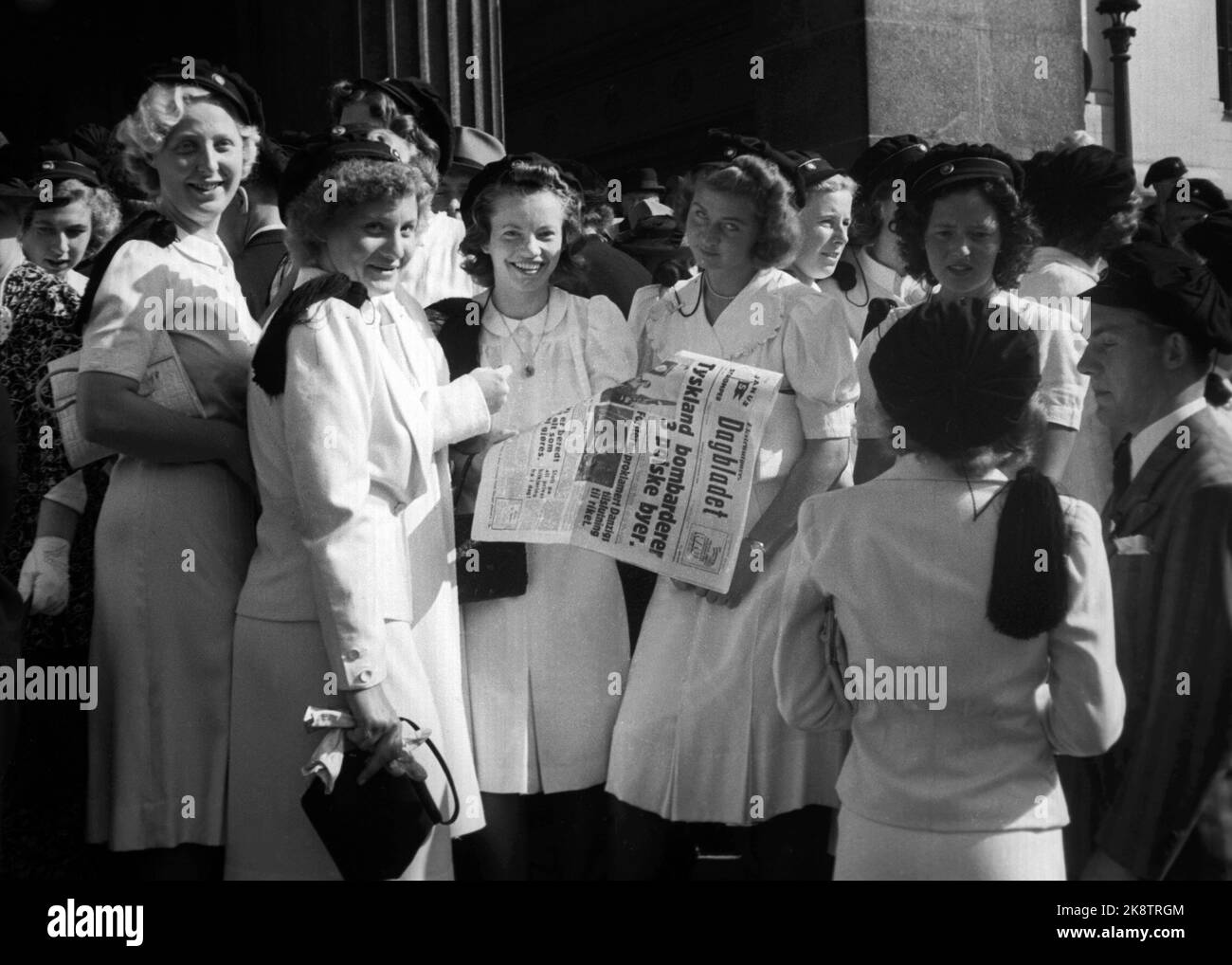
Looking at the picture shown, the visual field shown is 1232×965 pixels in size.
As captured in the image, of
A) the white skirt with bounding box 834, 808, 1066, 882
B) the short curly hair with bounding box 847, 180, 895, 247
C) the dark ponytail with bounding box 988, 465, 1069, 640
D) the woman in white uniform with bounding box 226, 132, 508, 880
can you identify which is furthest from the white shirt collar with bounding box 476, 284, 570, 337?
the white skirt with bounding box 834, 808, 1066, 882

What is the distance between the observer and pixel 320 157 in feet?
15.1

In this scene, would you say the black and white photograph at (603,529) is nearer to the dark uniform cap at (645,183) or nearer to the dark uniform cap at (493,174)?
the dark uniform cap at (493,174)

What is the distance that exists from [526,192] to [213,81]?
2.85 feet

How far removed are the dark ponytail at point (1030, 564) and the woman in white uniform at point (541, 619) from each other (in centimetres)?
162

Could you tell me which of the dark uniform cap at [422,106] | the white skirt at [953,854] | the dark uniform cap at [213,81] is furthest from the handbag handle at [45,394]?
the white skirt at [953,854]

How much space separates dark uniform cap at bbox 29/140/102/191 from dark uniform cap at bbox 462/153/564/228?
1.71 metres

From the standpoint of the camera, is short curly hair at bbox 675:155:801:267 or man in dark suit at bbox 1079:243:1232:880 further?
short curly hair at bbox 675:155:801:267

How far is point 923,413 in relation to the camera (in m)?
3.76

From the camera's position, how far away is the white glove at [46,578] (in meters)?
4.64

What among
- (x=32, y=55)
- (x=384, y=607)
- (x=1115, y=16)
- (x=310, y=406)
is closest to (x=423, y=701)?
(x=384, y=607)

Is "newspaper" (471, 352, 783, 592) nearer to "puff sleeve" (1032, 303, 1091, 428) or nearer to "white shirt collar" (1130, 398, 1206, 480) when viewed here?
"puff sleeve" (1032, 303, 1091, 428)

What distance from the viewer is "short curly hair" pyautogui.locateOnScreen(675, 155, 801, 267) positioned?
5156 millimetres
